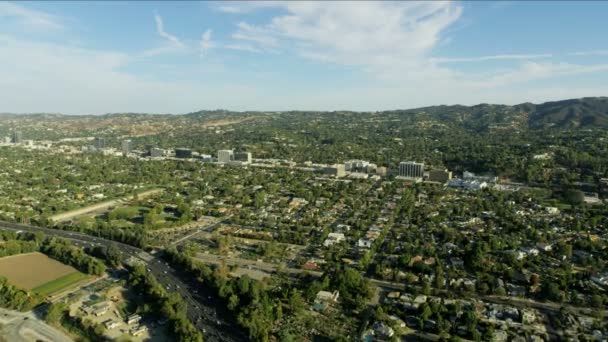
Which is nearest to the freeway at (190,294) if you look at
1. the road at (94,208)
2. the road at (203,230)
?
the road at (203,230)

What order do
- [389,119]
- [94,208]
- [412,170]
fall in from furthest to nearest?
[389,119], [412,170], [94,208]

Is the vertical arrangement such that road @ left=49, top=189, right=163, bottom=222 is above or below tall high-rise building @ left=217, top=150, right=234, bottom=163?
below

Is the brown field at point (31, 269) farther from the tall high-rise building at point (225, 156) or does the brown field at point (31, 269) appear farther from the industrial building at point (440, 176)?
the tall high-rise building at point (225, 156)

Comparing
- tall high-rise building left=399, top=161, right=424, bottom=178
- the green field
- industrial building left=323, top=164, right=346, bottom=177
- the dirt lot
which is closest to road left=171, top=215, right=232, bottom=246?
the green field

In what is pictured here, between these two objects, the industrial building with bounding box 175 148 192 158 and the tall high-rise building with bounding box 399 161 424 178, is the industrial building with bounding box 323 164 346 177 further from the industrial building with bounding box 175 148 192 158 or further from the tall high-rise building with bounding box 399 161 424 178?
the industrial building with bounding box 175 148 192 158

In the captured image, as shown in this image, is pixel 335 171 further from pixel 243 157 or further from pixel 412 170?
pixel 243 157

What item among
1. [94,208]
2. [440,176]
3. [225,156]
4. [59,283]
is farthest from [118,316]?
[225,156]
